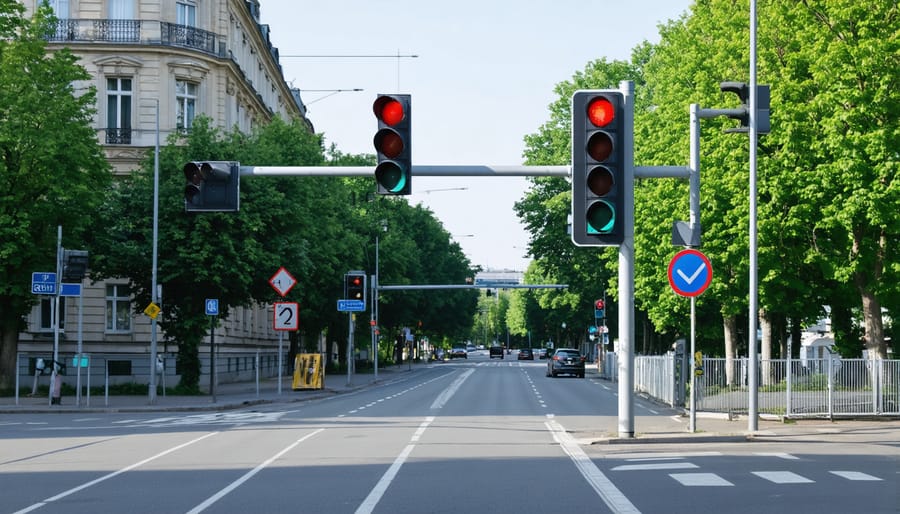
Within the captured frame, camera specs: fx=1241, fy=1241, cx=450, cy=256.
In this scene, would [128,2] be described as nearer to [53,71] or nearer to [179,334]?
[53,71]

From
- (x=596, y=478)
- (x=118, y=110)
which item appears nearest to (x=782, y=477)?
(x=596, y=478)

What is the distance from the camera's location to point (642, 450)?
1909 centimetres

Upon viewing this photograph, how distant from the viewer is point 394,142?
1517 cm

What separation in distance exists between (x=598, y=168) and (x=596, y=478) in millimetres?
5023

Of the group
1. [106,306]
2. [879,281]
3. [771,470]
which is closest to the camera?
[771,470]

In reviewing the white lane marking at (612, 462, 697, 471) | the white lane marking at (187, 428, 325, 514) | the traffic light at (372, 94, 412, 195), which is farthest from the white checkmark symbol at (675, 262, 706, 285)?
the traffic light at (372, 94, 412, 195)

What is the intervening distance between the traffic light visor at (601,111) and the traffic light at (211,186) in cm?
530

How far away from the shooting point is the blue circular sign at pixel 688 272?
21.2 metres

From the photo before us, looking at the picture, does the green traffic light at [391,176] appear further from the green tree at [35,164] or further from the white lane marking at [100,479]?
the green tree at [35,164]

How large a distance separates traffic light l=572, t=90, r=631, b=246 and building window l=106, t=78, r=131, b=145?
123 feet

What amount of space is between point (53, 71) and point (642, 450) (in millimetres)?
29050

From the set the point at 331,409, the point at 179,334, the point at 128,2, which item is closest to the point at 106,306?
the point at 179,334

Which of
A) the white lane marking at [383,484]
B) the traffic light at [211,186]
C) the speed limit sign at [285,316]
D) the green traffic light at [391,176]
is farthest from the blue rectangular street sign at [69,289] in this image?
A: the green traffic light at [391,176]

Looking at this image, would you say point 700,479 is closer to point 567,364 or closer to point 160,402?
point 160,402
